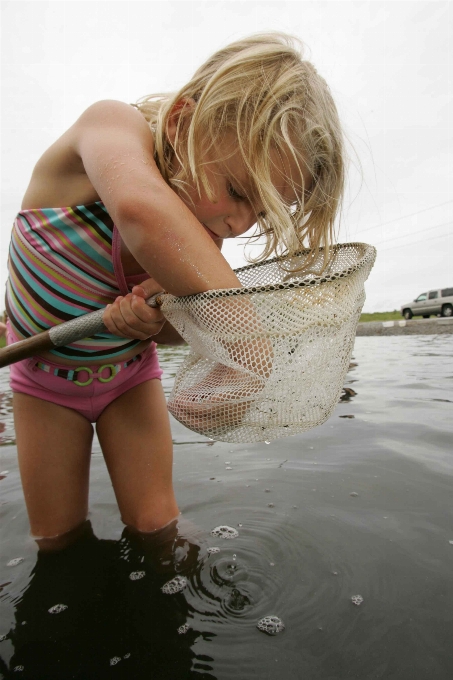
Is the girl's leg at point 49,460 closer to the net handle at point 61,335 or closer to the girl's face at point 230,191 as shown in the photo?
the net handle at point 61,335

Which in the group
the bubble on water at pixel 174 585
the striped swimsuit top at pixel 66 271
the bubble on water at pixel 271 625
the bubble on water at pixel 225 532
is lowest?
the bubble on water at pixel 271 625

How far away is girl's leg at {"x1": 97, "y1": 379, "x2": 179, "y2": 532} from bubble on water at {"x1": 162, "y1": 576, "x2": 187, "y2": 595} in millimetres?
332

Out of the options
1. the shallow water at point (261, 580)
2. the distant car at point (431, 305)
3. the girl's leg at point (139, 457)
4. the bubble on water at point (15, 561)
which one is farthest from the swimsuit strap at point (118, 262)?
the distant car at point (431, 305)

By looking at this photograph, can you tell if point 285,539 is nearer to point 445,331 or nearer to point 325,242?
point 325,242

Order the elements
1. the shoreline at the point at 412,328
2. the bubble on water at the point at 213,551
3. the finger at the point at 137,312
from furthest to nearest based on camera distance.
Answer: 1. the shoreline at the point at 412,328
2. the bubble on water at the point at 213,551
3. the finger at the point at 137,312

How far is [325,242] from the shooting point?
1.74 metres

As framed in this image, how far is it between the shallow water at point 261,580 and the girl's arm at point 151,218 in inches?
39.3

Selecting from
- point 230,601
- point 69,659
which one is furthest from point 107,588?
point 230,601

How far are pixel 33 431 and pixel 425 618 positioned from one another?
4.95ft

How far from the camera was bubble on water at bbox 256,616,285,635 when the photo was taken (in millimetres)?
1350

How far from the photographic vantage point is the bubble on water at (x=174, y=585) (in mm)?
1600

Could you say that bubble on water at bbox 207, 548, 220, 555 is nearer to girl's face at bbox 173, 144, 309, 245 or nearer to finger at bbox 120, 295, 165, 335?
finger at bbox 120, 295, 165, 335

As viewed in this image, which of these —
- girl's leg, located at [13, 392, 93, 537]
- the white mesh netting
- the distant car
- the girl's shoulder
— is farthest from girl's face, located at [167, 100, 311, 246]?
the distant car

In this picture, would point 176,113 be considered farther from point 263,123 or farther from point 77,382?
point 77,382
